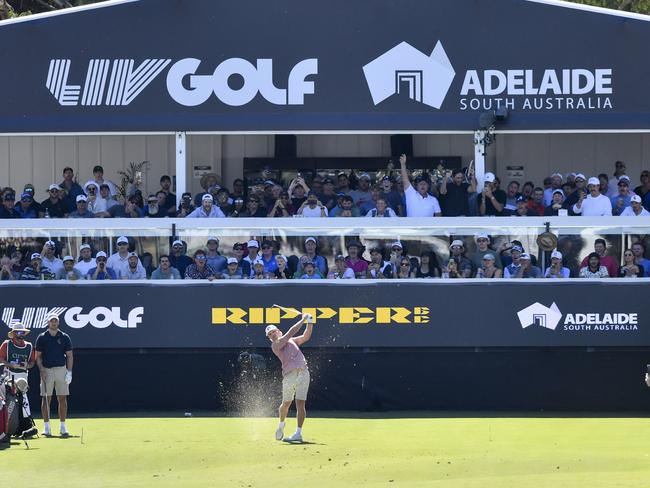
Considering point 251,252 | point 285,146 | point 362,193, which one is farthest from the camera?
point 285,146

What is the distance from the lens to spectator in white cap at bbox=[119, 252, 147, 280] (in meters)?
20.9

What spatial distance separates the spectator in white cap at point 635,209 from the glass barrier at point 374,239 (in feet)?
1.73

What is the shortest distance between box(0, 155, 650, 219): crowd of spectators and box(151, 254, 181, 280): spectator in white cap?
0.91 m

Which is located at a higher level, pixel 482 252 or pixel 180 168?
pixel 180 168

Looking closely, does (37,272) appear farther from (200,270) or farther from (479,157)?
(479,157)

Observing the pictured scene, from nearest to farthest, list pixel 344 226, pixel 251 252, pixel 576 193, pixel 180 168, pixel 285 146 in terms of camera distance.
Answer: pixel 344 226 → pixel 251 252 → pixel 576 193 → pixel 180 168 → pixel 285 146

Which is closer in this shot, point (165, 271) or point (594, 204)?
point (165, 271)

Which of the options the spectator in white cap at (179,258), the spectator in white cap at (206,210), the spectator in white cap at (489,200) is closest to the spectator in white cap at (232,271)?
the spectator in white cap at (179,258)

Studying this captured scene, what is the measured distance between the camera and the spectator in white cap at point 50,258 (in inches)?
815

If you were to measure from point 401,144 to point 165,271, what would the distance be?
650cm

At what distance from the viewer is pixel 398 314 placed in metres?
20.7

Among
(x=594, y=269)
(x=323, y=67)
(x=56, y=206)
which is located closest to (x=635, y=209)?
(x=594, y=269)

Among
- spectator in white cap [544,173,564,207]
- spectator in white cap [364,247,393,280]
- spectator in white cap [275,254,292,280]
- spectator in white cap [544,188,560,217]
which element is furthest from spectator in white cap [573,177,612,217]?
spectator in white cap [275,254,292,280]

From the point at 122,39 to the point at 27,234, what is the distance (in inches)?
142
